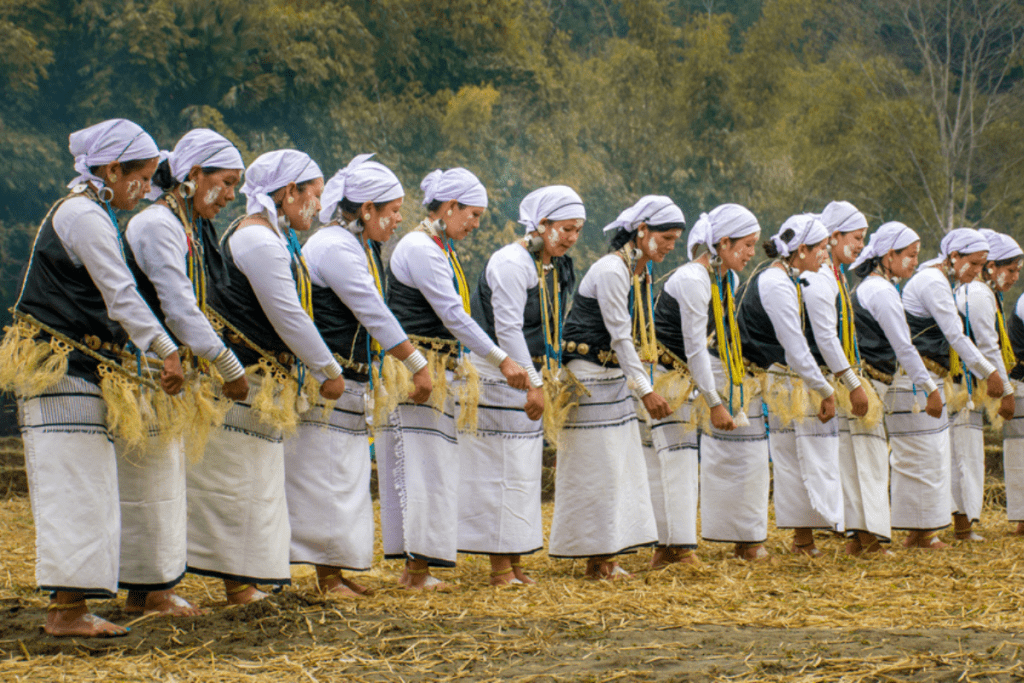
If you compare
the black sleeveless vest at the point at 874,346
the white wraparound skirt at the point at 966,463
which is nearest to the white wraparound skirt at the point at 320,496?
the black sleeveless vest at the point at 874,346

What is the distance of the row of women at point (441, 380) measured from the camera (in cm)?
411

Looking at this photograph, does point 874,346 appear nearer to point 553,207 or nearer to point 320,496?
point 553,207

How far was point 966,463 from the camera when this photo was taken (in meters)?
7.88

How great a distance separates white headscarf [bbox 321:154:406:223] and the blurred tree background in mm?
13023

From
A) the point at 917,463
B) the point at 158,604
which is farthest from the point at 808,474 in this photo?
the point at 158,604

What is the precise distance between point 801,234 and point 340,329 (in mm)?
2930

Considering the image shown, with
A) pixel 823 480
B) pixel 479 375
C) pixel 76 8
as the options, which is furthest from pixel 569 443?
pixel 76 8

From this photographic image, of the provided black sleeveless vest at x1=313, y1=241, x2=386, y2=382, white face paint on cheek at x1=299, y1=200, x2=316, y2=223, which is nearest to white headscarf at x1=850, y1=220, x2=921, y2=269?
black sleeveless vest at x1=313, y1=241, x2=386, y2=382

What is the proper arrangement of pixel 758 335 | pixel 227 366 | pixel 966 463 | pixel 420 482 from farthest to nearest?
1. pixel 966 463
2. pixel 758 335
3. pixel 420 482
4. pixel 227 366

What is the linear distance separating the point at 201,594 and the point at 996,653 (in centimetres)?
335

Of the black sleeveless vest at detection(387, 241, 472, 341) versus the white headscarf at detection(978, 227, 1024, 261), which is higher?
the white headscarf at detection(978, 227, 1024, 261)

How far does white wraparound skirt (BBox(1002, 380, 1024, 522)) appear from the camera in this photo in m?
7.93

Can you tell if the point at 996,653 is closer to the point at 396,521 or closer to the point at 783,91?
the point at 396,521

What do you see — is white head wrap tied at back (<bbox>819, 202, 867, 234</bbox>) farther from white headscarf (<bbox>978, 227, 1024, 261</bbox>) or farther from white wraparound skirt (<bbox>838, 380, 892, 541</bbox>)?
white headscarf (<bbox>978, 227, 1024, 261</bbox>)
